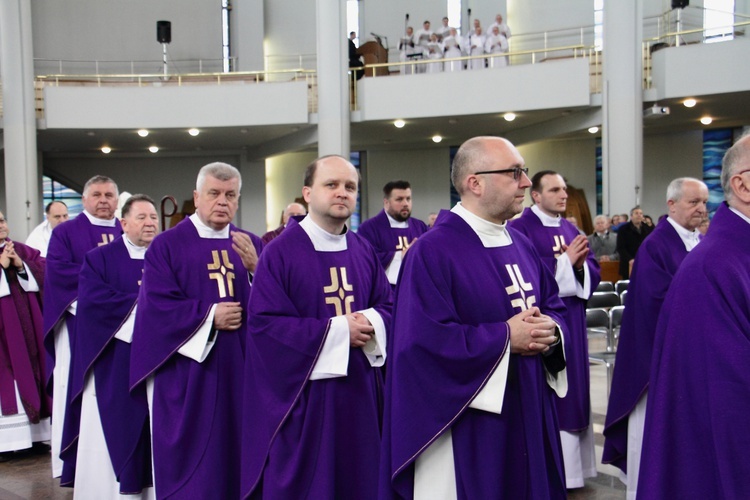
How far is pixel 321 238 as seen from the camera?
4.10m

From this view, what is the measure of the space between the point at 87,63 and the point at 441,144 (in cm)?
1046

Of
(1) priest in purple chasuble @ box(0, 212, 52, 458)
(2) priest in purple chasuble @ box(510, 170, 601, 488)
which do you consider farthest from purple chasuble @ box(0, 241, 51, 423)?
(2) priest in purple chasuble @ box(510, 170, 601, 488)

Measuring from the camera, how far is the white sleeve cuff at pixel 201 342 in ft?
14.6

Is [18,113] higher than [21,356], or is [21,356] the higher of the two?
[18,113]

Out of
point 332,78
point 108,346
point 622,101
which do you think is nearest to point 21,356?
point 108,346

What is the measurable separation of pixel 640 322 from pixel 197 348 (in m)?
2.55

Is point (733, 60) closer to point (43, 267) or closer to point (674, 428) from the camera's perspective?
point (43, 267)

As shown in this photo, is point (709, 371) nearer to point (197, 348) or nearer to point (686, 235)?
point (686, 235)

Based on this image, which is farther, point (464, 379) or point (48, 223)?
point (48, 223)

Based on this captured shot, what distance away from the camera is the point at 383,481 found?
325cm

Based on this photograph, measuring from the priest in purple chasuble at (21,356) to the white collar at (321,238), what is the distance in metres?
3.75

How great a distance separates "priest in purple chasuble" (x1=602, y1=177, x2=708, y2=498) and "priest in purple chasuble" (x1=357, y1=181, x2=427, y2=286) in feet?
11.3

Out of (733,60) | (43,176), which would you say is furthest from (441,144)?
(43,176)

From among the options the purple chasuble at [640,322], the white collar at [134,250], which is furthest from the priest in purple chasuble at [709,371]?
the white collar at [134,250]
